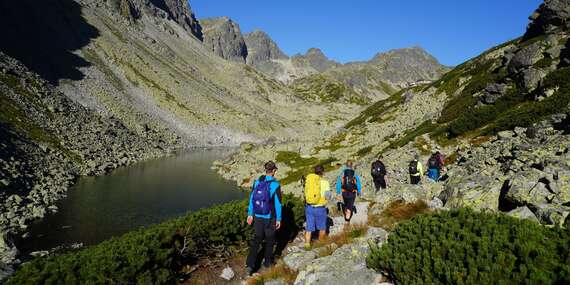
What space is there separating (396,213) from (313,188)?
4.72 meters

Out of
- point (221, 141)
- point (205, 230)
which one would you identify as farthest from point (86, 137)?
point (205, 230)

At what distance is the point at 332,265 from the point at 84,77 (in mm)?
122676

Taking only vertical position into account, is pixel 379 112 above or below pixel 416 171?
Result: above

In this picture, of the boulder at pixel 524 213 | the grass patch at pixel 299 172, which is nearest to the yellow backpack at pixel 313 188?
the boulder at pixel 524 213

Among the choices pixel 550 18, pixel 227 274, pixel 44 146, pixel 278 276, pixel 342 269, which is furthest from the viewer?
pixel 550 18

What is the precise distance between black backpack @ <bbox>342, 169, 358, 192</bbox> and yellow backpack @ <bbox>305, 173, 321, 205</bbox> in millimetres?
3065

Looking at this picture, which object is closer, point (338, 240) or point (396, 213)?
point (338, 240)

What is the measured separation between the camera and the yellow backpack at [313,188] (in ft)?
44.4

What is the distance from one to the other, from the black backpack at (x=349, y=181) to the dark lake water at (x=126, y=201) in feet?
83.6

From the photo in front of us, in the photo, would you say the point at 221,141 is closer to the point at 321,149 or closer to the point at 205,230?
the point at 321,149

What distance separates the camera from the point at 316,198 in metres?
13.6

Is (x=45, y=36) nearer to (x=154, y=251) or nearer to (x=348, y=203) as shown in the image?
(x=154, y=251)

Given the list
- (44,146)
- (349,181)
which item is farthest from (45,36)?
(349,181)

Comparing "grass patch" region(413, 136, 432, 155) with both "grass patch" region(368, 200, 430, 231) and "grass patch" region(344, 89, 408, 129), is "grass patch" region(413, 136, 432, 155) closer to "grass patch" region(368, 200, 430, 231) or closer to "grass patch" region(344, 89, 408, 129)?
"grass patch" region(368, 200, 430, 231)
